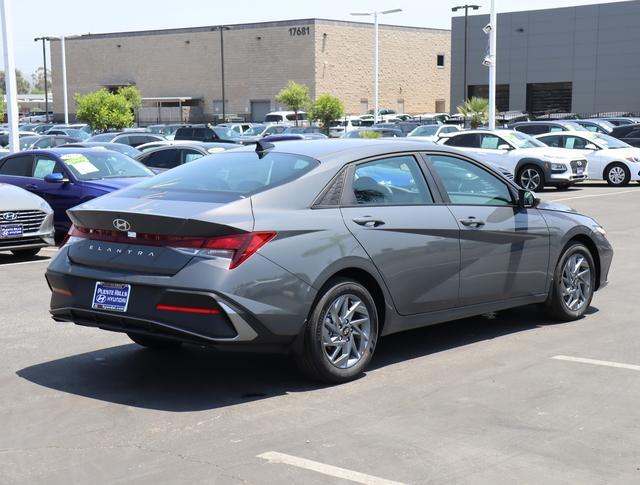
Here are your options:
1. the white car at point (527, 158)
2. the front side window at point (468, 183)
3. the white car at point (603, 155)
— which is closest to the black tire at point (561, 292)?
the front side window at point (468, 183)

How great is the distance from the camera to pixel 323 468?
481 cm

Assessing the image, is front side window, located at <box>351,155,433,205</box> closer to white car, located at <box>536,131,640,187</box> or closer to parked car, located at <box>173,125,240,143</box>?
white car, located at <box>536,131,640,187</box>

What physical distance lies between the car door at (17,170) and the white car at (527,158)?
41.2ft

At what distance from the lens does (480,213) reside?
748 centimetres

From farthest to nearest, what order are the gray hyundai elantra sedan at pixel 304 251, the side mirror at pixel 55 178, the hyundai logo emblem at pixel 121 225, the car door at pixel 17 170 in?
the car door at pixel 17 170 < the side mirror at pixel 55 178 < the hyundai logo emblem at pixel 121 225 < the gray hyundai elantra sedan at pixel 304 251

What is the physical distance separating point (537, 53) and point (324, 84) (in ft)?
72.7

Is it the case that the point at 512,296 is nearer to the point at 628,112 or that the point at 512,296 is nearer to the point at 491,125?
the point at 491,125

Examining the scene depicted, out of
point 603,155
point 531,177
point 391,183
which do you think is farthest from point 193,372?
point 603,155

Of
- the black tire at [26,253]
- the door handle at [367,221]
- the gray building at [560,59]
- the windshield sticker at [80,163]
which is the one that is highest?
the gray building at [560,59]

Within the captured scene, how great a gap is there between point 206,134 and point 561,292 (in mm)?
29669

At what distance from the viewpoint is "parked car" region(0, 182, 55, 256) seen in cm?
1240

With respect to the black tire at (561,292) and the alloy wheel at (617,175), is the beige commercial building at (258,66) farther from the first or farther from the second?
the black tire at (561,292)

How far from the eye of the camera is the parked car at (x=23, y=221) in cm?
1240

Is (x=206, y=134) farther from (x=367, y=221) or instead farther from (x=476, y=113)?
(x=367, y=221)
